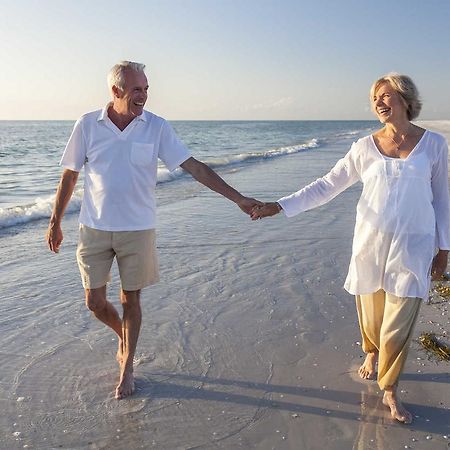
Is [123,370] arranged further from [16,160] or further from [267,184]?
[16,160]

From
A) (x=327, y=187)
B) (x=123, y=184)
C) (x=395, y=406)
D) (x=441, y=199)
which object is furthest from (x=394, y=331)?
(x=123, y=184)

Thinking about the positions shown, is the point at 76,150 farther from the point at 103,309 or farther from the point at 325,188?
the point at 325,188

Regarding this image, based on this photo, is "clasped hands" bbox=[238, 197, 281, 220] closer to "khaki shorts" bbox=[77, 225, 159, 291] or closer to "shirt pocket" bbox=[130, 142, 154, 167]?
"khaki shorts" bbox=[77, 225, 159, 291]

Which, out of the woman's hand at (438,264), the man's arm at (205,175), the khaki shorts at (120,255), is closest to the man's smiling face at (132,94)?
the man's arm at (205,175)

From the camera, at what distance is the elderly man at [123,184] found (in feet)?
11.3

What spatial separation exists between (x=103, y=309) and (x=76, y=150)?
1127 mm

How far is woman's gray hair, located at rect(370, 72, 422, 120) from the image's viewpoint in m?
3.28

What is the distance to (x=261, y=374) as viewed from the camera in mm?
3852

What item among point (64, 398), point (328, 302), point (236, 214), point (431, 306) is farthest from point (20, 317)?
point (236, 214)

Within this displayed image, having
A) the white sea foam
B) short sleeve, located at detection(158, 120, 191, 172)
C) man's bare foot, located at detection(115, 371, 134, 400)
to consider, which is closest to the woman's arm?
short sleeve, located at detection(158, 120, 191, 172)

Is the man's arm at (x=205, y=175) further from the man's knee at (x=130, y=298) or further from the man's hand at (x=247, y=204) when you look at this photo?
the man's knee at (x=130, y=298)

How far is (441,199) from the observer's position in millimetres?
3365

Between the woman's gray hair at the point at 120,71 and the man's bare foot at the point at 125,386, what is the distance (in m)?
1.94

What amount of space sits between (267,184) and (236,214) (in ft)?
16.3
